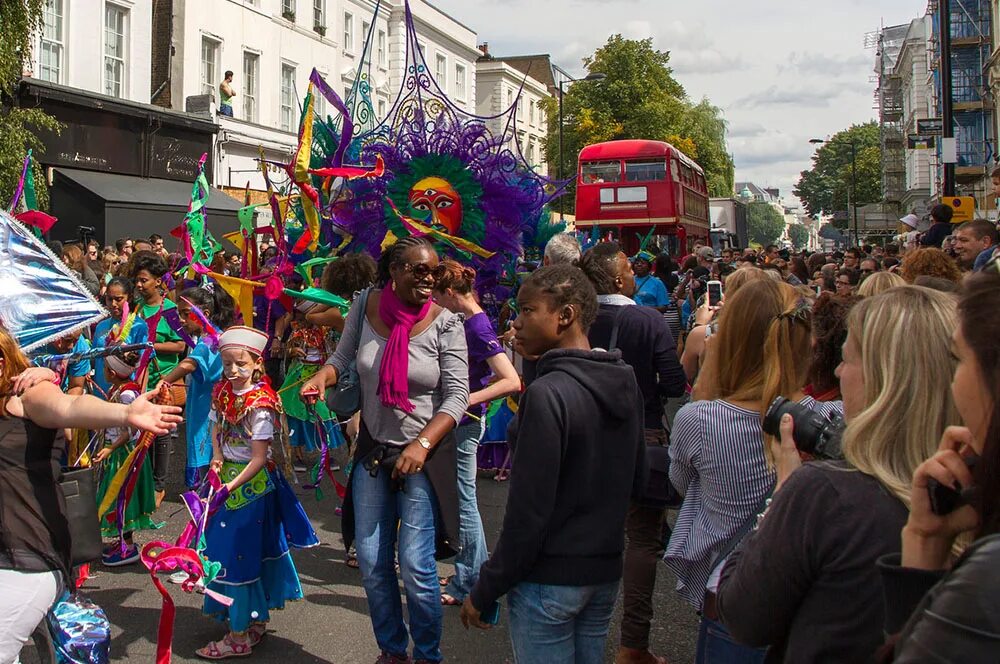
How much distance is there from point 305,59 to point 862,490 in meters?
27.2

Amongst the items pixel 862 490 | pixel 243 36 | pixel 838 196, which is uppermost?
pixel 838 196

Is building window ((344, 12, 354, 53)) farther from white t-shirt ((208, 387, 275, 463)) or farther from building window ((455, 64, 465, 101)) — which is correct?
white t-shirt ((208, 387, 275, 463))

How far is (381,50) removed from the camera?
3294cm

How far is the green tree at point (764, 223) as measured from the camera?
15425cm

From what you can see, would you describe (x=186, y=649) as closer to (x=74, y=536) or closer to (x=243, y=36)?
(x=74, y=536)

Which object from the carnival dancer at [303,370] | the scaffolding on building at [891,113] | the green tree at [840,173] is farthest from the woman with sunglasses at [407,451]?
the green tree at [840,173]

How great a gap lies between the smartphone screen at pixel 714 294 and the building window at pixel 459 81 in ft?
111

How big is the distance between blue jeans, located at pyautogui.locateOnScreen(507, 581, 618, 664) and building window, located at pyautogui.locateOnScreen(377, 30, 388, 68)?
31.4 meters

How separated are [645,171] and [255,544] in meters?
18.2

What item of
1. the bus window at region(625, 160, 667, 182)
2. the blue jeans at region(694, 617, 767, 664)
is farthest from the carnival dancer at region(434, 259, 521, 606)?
the bus window at region(625, 160, 667, 182)

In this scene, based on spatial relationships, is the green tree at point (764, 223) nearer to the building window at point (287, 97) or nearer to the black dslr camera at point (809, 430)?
the building window at point (287, 97)

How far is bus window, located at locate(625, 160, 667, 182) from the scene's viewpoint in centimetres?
2131

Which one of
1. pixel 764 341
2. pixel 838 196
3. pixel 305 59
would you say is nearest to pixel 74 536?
pixel 764 341

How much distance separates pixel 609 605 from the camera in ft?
9.52
